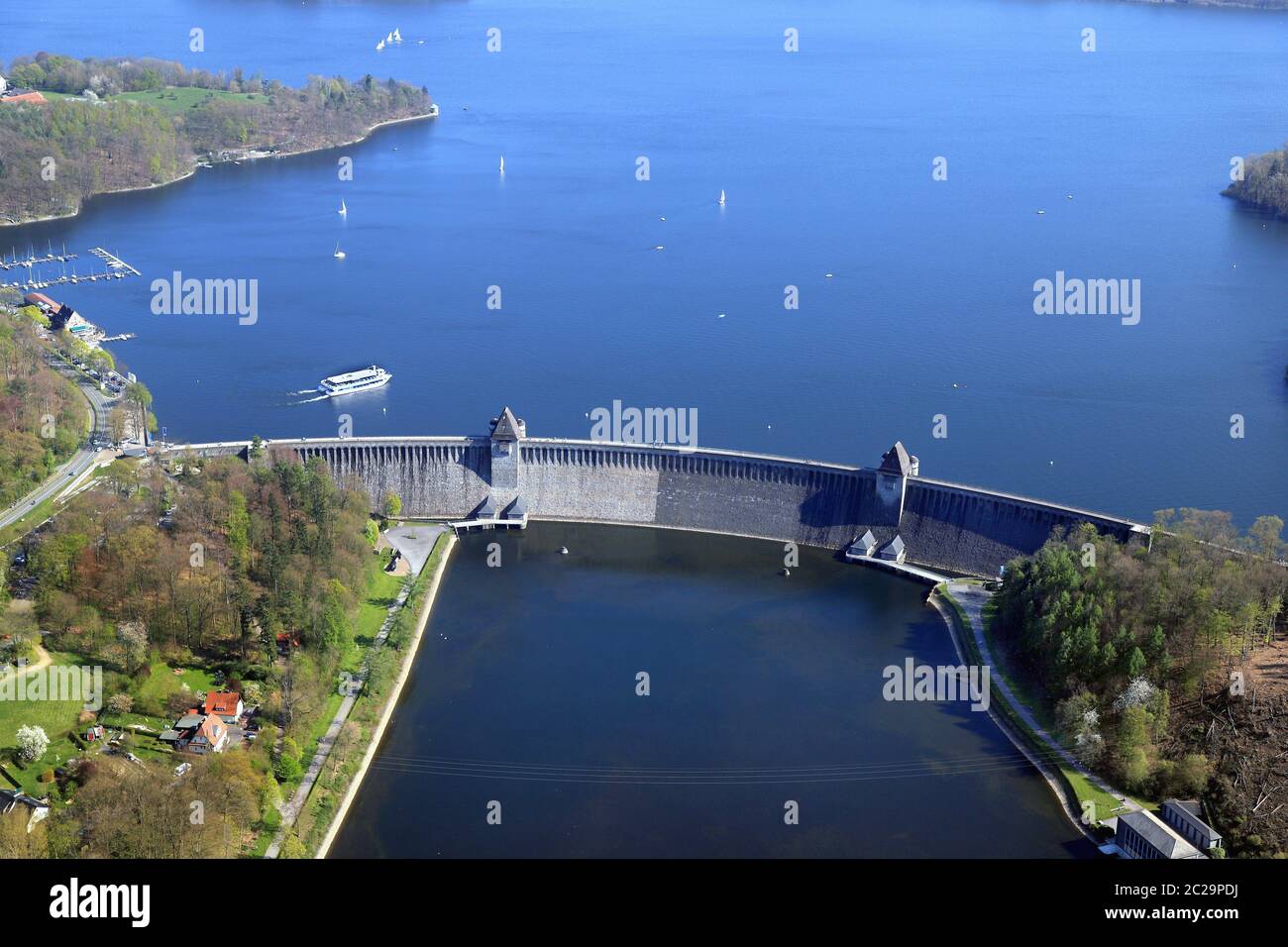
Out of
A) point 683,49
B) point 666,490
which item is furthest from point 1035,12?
point 666,490

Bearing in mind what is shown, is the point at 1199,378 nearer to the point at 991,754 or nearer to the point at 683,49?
the point at 991,754

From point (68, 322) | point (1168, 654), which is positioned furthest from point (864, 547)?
point (68, 322)

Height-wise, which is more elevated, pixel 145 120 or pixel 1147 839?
pixel 145 120

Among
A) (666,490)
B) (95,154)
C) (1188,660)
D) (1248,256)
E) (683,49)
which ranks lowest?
(1188,660)

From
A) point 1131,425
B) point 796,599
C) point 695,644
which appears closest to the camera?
point 695,644

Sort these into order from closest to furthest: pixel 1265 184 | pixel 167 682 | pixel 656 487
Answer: pixel 167 682 → pixel 656 487 → pixel 1265 184

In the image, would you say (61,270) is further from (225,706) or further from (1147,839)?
(1147,839)
